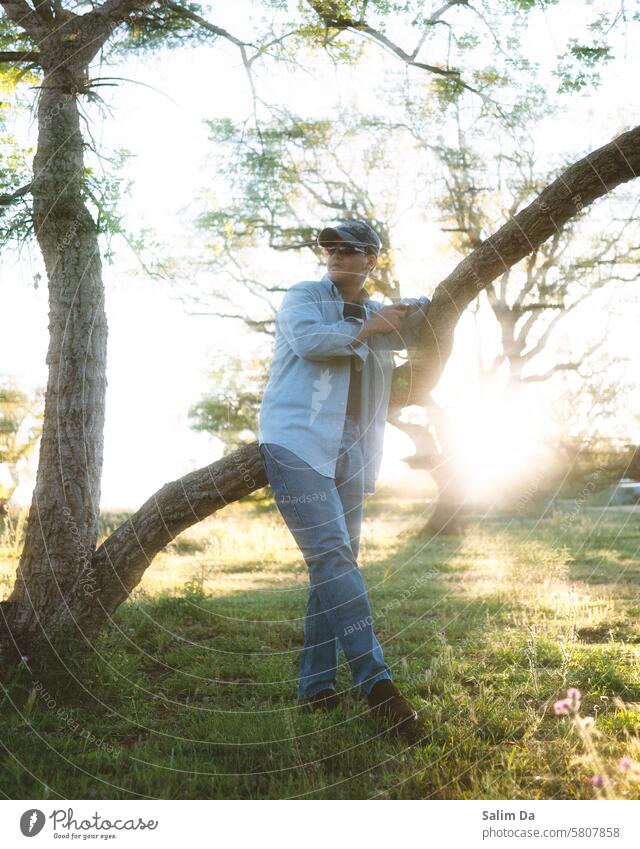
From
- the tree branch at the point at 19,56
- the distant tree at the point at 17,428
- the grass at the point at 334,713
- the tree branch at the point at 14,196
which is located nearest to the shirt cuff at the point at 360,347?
the grass at the point at 334,713

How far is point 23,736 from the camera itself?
129 inches

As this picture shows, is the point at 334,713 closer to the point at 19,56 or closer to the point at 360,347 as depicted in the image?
the point at 360,347

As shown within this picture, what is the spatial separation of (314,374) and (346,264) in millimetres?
618

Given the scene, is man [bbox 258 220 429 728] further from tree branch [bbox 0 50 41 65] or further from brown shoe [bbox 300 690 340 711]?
tree branch [bbox 0 50 41 65]

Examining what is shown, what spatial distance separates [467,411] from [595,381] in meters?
2.96

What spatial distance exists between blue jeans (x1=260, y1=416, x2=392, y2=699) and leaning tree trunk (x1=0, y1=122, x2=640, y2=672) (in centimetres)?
54

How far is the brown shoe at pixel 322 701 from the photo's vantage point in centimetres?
363

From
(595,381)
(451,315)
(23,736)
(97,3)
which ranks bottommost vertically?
(23,736)

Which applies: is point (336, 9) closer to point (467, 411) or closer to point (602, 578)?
point (602, 578)

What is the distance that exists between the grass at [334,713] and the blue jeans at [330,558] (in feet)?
0.79

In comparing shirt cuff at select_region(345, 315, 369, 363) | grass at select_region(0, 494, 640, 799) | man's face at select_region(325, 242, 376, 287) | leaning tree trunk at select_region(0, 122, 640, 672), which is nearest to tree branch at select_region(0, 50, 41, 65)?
leaning tree trunk at select_region(0, 122, 640, 672)
